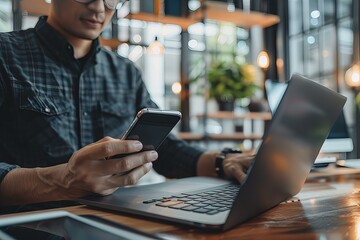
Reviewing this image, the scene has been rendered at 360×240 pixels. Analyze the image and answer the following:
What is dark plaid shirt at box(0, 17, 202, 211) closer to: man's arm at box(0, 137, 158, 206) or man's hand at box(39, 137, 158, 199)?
man's arm at box(0, 137, 158, 206)

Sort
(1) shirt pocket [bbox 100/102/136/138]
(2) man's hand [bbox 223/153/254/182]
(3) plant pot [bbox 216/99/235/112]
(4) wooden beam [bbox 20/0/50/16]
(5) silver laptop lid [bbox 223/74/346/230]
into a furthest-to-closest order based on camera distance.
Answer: (3) plant pot [bbox 216/99/235/112]
(4) wooden beam [bbox 20/0/50/16]
(1) shirt pocket [bbox 100/102/136/138]
(2) man's hand [bbox 223/153/254/182]
(5) silver laptop lid [bbox 223/74/346/230]

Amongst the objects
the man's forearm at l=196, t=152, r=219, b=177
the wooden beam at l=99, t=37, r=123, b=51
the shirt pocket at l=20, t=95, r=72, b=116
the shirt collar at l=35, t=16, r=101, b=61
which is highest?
the wooden beam at l=99, t=37, r=123, b=51

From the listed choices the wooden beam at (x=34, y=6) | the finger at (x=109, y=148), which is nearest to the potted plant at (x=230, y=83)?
the wooden beam at (x=34, y=6)

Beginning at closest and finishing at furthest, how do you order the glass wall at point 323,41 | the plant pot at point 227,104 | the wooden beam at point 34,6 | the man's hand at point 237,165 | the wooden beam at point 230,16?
the man's hand at point 237,165
the wooden beam at point 34,6
the wooden beam at point 230,16
the plant pot at point 227,104
the glass wall at point 323,41

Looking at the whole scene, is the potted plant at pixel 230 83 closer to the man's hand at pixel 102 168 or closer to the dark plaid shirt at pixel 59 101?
the dark plaid shirt at pixel 59 101

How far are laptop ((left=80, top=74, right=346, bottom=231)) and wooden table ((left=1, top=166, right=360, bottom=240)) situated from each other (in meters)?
0.01

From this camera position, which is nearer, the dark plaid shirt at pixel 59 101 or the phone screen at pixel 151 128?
the phone screen at pixel 151 128

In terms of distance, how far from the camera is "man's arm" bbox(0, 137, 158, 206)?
2.40 ft

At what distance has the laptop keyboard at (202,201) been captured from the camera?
66 centimetres

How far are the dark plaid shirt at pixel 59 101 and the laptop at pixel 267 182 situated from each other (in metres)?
0.47

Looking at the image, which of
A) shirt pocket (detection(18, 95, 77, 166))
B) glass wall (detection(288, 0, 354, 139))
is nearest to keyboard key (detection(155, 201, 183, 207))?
shirt pocket (detection(18, 95, 77, 166))

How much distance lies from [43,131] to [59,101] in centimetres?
12

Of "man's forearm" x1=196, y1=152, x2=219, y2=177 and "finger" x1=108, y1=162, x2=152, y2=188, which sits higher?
"finger" x1=108, y1=162, x2=152, y2=188

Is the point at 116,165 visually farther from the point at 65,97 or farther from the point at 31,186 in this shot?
the point at 65,97
